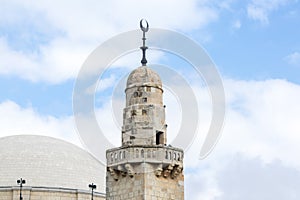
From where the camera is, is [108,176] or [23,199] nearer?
[108,176]

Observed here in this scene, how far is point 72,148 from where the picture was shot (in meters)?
70.9

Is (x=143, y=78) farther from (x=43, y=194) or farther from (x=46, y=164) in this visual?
(x=46, y=164)

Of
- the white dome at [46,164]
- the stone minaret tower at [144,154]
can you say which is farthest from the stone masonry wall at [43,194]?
the stone minaret tower at [144,154]

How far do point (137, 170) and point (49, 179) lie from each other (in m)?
28.0

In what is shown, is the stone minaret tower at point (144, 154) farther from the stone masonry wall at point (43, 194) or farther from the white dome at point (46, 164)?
the white dome at point (46, 164)

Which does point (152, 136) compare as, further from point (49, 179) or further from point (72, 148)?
point (72, 148)

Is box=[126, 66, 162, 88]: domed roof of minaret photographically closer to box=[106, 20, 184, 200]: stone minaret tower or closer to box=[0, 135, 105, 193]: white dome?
box=[106, 20, 184, 200]: stone minaret tower

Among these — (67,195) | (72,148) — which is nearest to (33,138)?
(72,148)

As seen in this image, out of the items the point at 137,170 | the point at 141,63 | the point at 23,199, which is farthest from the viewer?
the point at 23,199

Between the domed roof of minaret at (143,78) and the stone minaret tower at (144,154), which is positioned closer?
the stone minaret tower at (144,154)

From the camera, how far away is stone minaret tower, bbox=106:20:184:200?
38.0 metres

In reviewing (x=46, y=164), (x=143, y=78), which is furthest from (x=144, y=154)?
(x=46, y=164)

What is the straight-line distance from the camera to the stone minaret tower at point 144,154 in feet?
125

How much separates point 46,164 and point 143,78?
28642mm
